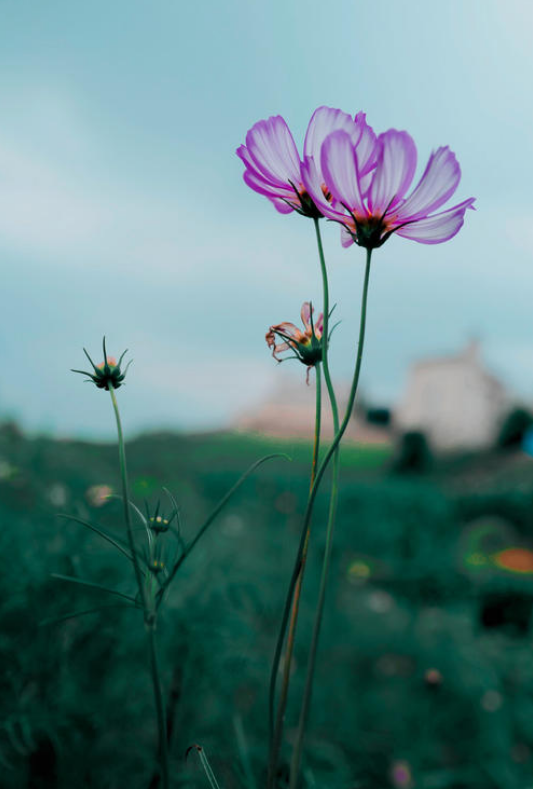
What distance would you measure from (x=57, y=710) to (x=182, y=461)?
3.95 metres

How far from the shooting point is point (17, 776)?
0.72m

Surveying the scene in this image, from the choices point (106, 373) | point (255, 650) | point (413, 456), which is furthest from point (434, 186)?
point (413, 456)

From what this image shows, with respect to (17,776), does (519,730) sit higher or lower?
lower

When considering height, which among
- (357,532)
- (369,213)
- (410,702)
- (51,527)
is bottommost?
(410,702)

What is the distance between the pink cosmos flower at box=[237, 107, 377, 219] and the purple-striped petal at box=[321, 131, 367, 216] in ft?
0.04

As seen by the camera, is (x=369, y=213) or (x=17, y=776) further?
(x=17, y=776)

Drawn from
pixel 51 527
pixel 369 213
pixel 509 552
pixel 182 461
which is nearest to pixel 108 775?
pixel 51 527

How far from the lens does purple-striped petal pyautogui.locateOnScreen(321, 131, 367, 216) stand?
371mm

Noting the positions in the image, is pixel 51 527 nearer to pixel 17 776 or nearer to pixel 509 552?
pixel 17 776

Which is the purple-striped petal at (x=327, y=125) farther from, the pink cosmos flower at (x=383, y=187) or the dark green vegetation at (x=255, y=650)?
the dark green vegetation at (x=255, y=650)

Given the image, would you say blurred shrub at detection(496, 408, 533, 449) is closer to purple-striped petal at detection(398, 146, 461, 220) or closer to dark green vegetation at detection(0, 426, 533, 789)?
dark green vegetation at detection(0, 426, 533, 789)

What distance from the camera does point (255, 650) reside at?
152 centimetres

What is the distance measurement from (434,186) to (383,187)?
3 centimetres

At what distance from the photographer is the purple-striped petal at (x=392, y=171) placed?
375 millimetres
